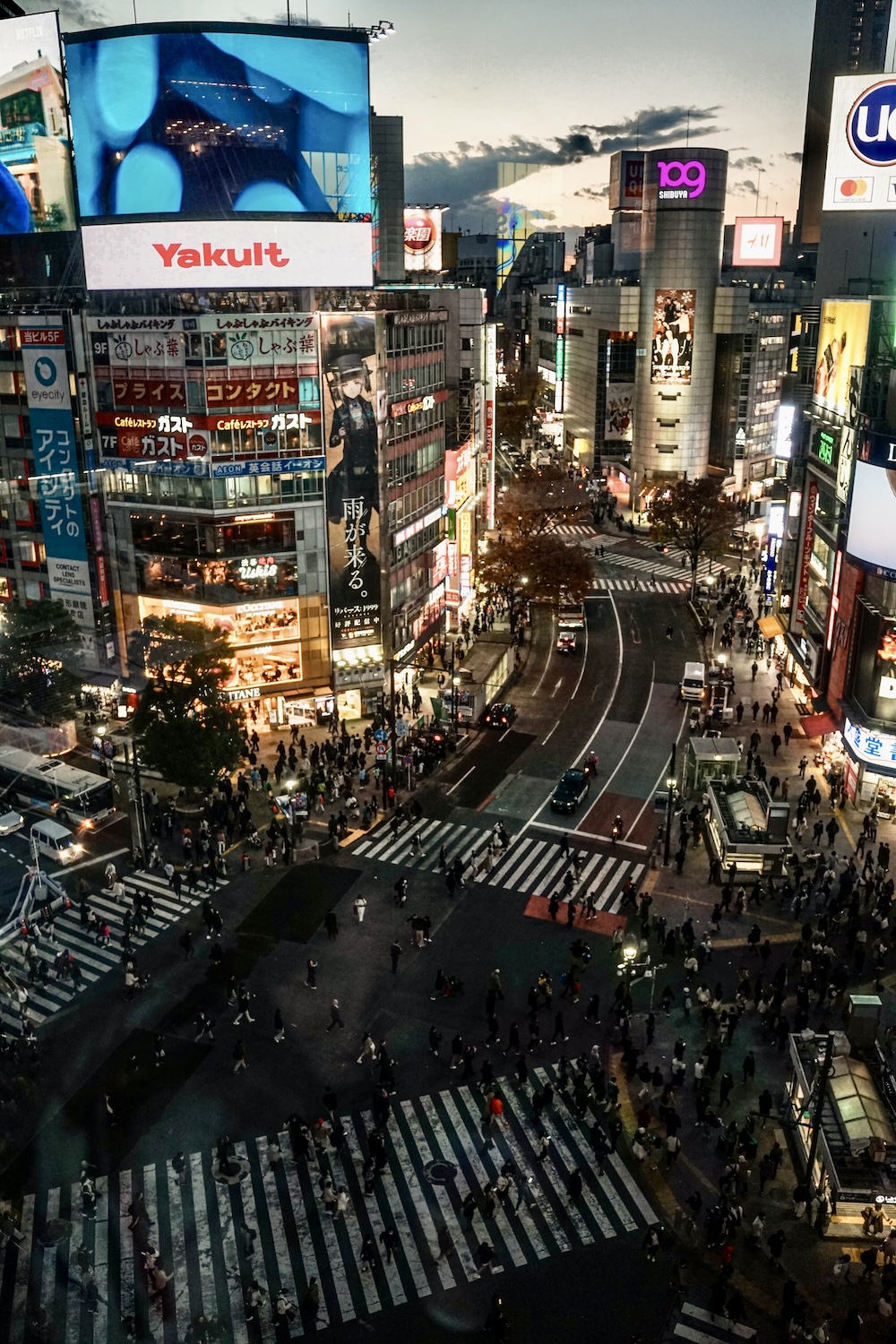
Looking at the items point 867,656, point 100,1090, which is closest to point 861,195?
point 867,656

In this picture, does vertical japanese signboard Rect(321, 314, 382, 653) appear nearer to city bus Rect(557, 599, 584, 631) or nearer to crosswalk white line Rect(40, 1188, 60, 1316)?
city bus Rect(557, 599, 584, 631)

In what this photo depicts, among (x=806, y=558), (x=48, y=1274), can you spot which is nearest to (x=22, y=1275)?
(x=48, y=1274)

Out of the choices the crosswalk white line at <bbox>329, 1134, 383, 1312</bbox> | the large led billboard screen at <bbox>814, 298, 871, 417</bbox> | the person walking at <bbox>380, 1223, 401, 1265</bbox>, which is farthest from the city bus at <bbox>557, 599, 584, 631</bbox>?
the person walking at <bbox>380, 1223, 401, 1265</bbox>

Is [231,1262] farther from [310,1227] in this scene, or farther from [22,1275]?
[22,1275]

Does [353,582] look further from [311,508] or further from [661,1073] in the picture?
[661,1073]

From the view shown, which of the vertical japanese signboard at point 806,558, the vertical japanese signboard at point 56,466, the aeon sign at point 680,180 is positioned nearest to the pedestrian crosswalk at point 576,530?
the aeon sign at point 680,180

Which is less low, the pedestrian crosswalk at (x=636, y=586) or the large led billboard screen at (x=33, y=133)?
the large led billboard screen at (x=33, y=133)

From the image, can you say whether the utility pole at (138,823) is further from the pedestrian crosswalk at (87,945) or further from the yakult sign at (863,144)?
the yakult sign at (863,144)
